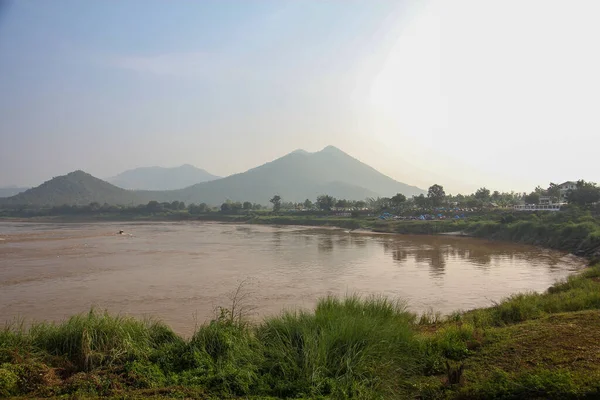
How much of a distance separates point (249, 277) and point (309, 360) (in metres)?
15.5

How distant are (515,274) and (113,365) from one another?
839 inches

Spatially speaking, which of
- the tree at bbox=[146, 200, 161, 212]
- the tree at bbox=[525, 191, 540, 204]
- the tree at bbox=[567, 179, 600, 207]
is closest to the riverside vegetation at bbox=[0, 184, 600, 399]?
the tree at bbox=[567, 179, 600, 207]

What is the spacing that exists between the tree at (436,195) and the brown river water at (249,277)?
4173cm

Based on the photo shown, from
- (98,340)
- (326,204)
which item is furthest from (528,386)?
(326,204)

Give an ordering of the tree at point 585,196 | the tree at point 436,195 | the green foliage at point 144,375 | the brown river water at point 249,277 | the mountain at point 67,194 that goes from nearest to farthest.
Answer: the green foliage at point 144,375 < the brown river water at point 249,277 < the tree at point 585,196 < the tree at point 436,195 < the mountain at point 67,194

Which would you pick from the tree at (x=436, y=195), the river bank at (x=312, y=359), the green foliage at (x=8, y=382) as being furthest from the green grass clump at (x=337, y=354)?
the tree at (x=436, y=195)

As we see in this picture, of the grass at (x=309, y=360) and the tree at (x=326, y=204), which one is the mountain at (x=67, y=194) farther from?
the grass at (x=309, y=360)

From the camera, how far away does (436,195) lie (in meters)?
76.6

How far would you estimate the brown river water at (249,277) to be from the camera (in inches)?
563

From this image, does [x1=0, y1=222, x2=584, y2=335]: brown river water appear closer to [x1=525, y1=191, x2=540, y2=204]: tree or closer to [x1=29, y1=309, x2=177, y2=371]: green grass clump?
[x1=29, y1=309, x2=177, y2=371]: green grass clump

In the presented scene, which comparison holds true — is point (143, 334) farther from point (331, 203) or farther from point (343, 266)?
point (331, 203)

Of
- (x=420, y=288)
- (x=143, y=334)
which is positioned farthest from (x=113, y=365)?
(x=420, y=288)

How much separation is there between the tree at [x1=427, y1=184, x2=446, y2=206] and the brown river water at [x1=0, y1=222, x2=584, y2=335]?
41728mm

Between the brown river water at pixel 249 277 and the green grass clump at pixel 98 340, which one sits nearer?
the green grass clump at pixel 98 340
